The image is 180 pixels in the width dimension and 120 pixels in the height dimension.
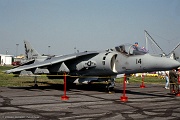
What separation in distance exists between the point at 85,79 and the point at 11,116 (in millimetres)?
8131

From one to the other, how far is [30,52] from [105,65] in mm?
9849

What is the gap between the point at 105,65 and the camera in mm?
13148

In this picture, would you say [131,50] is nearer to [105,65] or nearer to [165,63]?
[105,65]

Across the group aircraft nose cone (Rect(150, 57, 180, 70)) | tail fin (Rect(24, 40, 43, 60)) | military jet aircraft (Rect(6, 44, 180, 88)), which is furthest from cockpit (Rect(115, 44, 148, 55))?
tail fin (Rect(24, 40, 43, 60))

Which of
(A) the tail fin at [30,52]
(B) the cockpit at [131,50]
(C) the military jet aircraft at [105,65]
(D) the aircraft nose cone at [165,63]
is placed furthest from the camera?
(A) the tail fin at [30,52]

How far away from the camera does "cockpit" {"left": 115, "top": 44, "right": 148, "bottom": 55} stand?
40.8 feet

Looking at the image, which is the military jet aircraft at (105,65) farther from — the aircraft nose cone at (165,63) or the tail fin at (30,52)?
the tail fin at (30,52)

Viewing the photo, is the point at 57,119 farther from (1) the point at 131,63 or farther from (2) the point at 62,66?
(2) the point at 62,66

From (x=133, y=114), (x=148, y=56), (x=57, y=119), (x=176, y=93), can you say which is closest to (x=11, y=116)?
(x=57, y=119)

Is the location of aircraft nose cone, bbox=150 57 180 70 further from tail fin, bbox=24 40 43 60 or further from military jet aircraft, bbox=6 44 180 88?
tail fin, bbox=24 40 43 60

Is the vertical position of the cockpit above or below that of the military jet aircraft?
above

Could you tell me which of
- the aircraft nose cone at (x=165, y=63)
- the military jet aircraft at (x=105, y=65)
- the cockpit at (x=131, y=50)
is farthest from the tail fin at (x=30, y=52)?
the aircraft nose cone at (x=165, y=63)

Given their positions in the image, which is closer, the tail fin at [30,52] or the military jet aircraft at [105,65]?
the military jet aircraft at [105,65]

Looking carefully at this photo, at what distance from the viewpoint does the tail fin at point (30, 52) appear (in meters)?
20.4
